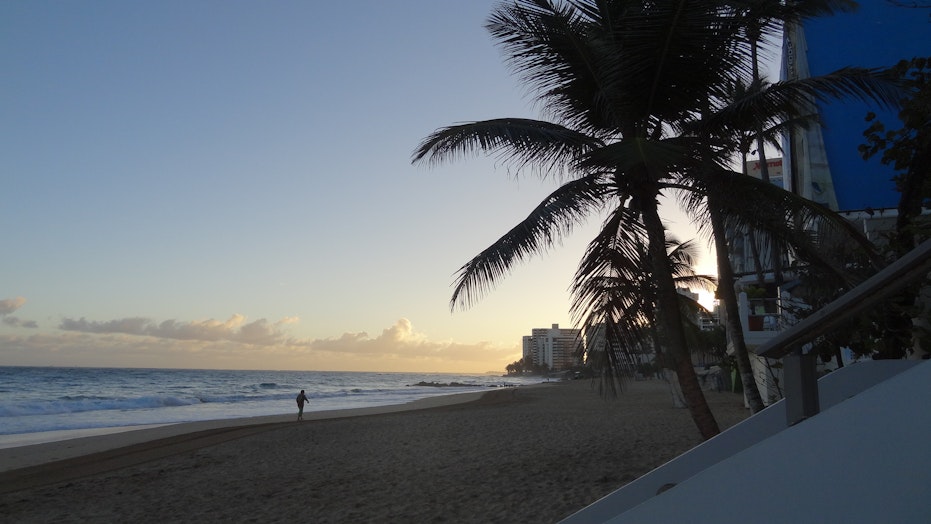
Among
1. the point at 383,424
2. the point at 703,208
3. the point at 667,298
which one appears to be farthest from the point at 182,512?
the point at 383,424

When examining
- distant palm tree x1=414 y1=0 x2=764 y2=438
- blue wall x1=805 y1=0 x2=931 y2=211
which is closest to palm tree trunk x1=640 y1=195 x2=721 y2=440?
distant palm tree x1=414 y1=0 x2=764 y2=438

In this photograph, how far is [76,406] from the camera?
108ft

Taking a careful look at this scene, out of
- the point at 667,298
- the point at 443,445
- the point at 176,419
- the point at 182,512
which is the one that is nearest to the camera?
the point at 667,298

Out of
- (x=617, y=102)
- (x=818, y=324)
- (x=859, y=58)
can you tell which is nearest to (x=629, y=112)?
(x=617, y=102)

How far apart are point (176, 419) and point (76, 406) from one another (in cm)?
1063

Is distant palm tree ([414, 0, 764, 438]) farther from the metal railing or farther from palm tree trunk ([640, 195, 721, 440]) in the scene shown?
the metal railing

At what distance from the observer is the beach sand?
755 cm

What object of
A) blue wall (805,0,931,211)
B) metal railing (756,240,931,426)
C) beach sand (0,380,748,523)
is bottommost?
beach sand (0,380,748,523)

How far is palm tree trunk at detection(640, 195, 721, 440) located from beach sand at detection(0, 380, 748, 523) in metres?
1.81

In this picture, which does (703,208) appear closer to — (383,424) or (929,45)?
(929,45)

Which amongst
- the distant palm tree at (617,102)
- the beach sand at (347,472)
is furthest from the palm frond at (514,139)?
the beach sand at (347,472)

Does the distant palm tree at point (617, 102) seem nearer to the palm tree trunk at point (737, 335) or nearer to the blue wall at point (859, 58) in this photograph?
the palm tree trunk at point (737, 335)

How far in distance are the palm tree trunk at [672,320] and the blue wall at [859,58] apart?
1117 centimetres

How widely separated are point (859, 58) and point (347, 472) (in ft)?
50.1
